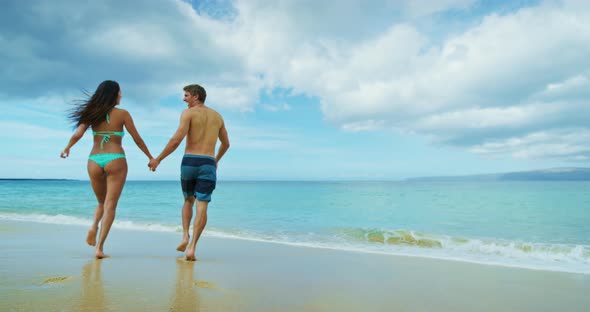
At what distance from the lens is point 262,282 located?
3.55 metres

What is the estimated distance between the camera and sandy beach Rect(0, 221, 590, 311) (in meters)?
2.78

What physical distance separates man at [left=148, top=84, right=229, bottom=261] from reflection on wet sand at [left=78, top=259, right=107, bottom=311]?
1.03 m

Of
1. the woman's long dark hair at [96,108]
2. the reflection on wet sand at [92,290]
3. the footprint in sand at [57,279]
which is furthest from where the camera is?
the woman's long dark hair at [96,108]

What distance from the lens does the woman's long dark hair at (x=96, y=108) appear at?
429 cm

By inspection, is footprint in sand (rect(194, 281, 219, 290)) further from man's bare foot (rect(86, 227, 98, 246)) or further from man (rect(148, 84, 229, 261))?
man's bare foot (rect(86, 227, 98, 246))

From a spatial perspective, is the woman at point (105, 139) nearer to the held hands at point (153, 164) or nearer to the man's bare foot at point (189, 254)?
the held hands at point (153, 164)

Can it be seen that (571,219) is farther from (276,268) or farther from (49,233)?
(49,233)

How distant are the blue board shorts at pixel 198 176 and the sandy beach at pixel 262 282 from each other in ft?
2.74

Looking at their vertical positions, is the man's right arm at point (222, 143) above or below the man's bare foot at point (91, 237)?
above

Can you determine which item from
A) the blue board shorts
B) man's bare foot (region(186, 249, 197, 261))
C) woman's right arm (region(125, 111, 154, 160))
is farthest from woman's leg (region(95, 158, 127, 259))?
man's bare foot (region(186, 249, 197, 261))

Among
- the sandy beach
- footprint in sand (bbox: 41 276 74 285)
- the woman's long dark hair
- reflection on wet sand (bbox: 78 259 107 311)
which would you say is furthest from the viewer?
the woman's long dark hair

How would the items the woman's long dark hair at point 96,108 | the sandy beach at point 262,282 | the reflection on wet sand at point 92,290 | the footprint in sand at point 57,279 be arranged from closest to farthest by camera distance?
the reflection on wet sand at point 92,290 < the sandy beach at point 262,282 < the footprint in sand at point 57,279 < the woman's long dark hair at point 96,108

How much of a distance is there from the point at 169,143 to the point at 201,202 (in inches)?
31.6

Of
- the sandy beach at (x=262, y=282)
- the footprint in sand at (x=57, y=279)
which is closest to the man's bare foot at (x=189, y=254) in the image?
the sandy beach at (x=262, y=282)
